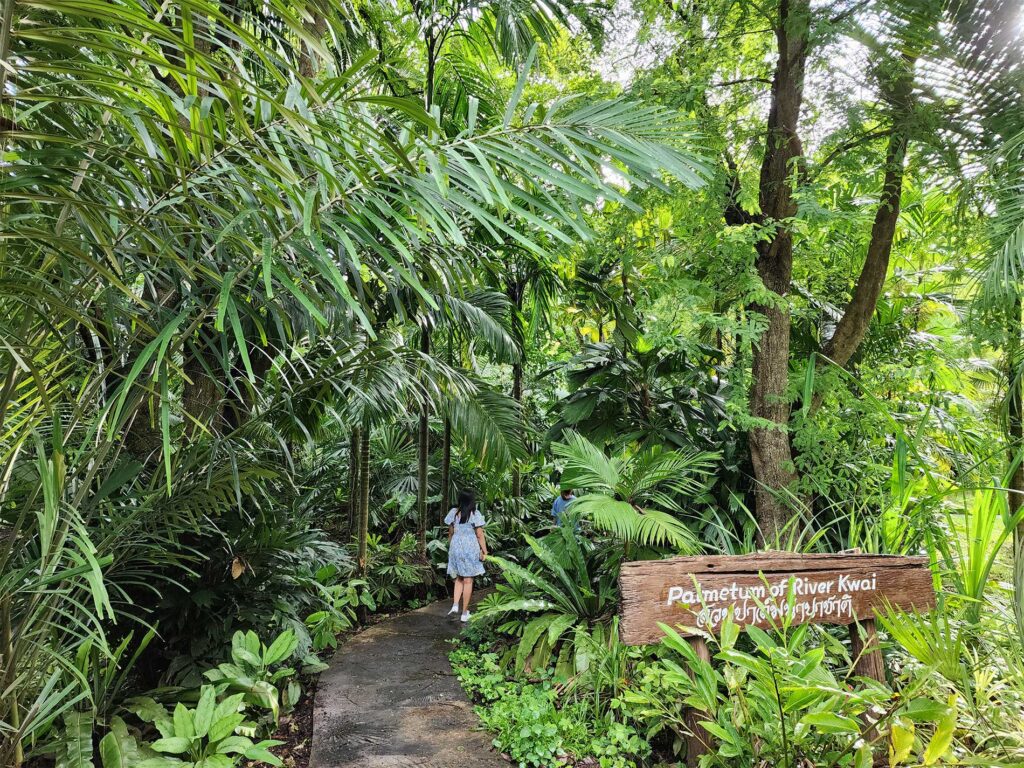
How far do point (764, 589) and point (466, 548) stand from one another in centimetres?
274

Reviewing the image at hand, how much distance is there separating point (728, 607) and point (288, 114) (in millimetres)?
2214

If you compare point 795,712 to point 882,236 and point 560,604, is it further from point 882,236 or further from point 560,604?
point 882,236

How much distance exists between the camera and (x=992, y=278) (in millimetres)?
2422

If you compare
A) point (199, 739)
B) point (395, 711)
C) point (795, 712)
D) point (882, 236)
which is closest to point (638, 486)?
Answer: point (795, 712)

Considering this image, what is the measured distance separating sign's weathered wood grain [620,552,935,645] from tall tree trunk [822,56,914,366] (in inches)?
57.2

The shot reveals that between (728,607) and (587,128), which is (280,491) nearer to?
(728,607)

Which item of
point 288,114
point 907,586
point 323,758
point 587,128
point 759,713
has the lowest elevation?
point 323,758

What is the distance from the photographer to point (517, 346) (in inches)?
207

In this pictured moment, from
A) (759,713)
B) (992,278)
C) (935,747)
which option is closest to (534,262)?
(992,278)

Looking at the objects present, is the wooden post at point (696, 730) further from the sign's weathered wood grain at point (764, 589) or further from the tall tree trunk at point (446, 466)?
the tall tree trunk at point (446, 466)

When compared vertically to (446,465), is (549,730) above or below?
below

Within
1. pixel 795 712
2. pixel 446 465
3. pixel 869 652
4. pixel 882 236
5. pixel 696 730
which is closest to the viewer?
pixel 795 712

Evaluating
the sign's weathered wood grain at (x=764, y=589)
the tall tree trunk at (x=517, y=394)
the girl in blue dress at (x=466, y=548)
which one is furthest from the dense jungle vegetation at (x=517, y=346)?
the tall tree trunk at (x=517, y=394)

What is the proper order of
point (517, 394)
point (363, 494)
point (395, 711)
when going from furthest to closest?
point (517, 394) → point (363, 494) → point (395, 711)
